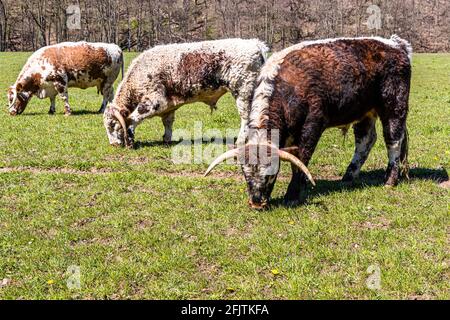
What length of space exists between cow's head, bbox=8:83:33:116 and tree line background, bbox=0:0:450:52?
5395cm

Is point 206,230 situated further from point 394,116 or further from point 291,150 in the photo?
point 394,116

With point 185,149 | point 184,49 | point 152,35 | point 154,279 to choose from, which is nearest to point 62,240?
point 154,279

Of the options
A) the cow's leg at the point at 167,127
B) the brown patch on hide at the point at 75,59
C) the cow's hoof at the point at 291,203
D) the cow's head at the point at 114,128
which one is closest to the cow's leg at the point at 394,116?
the cow's hoof at the point at 291,203

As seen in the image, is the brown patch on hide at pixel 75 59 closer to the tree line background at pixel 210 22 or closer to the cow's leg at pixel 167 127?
the cow's leg at pixel 167 127

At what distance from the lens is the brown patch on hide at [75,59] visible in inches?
704

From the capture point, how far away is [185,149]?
1237 centimetres

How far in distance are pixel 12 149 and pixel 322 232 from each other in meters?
8.34

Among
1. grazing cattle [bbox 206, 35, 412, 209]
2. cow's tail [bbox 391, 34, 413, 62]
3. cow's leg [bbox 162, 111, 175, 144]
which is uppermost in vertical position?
cow's tail [bbox 391, 34, 413, 62]

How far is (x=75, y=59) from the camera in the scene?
1792 cm

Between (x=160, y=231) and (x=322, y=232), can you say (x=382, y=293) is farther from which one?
(x=160, y=231)

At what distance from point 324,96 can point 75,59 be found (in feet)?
39.8

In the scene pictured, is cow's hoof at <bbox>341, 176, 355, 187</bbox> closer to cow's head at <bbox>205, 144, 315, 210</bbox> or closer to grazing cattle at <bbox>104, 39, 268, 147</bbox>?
cow's head at <bbox>205, 144, 315, 210</bbox>

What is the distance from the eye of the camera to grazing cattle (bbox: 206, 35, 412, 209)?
25.8 feet

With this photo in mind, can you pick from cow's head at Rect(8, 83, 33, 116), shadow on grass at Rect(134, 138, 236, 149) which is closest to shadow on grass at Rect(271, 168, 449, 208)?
shadow on grass at Rect(134, 138, 236, 149)
